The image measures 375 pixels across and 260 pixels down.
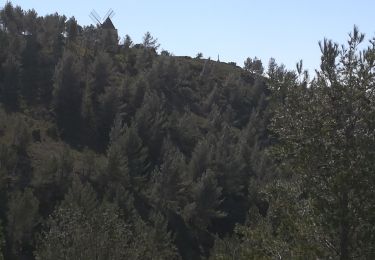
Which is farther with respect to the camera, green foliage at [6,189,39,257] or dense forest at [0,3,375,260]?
green foliage at [6,189,39,257]

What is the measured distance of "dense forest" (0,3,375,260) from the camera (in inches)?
416

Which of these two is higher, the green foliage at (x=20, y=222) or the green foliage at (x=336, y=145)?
the green foliage at (x=336, y=145)

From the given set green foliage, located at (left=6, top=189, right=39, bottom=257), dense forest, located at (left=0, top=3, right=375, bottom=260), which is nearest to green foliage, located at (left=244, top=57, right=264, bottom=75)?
dense forest, located at (left=0, top=3, right=375, bottom=260)

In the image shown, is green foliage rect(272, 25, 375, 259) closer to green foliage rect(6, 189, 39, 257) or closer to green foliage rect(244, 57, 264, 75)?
green foliage rect(6, 189, 39, 257)

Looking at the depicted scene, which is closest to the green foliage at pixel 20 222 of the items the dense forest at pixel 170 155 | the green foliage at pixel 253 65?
the dense forest at pixel 170 155

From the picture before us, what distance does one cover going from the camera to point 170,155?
5472 cm

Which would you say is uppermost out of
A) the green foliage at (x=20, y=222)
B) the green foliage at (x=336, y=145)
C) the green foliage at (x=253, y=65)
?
the green foliage at (x=253, y=65)

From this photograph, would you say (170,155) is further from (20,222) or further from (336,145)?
(336,145)

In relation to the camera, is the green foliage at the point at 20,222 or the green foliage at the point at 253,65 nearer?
the green foliage at the point at 20,222

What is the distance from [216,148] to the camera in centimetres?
6588

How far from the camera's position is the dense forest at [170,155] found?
1058 cm

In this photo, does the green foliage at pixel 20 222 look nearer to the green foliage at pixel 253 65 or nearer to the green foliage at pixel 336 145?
the green foliage at pixel 336 145

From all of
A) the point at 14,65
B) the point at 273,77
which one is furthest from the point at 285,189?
the point at 14,65

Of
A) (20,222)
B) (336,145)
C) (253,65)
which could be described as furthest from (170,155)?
(253,65)
